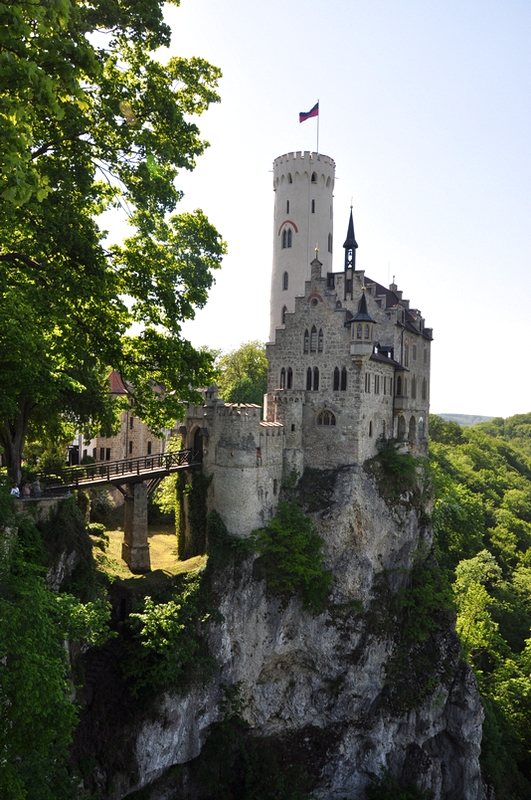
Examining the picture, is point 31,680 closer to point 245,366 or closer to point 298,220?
point 298,220

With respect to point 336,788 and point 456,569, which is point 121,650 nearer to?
point 336,788

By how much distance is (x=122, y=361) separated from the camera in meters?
15.4

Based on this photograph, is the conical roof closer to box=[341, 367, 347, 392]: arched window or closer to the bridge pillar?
box=[341, 367, 347, 392]: arched window

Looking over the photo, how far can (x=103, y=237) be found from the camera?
52.1 feet

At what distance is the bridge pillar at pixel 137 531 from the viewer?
3072 centimetres

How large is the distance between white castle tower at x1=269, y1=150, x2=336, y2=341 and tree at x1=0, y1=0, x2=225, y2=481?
25.4 meters

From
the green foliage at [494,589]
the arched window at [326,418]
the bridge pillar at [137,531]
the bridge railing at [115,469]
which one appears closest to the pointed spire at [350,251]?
the arched window at [326,418]

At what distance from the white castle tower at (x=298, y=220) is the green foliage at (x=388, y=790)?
3106 centimetres

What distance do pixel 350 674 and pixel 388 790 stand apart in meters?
6.96

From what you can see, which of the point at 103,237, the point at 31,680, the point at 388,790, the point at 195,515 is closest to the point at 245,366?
the point at 195,515

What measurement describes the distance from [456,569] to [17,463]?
49092 millimetres

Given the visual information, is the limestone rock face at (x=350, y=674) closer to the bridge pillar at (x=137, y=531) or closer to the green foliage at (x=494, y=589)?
the bridge pillar at (x=137, y=531)

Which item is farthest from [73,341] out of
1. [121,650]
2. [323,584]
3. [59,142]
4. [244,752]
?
[244,752]

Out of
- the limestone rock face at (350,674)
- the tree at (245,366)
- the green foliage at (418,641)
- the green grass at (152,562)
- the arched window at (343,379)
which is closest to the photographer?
the green grass at (152,562)
